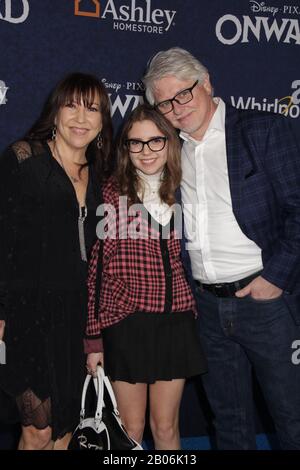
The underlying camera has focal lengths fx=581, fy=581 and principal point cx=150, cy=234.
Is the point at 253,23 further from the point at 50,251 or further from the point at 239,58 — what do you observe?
the point at 50,251

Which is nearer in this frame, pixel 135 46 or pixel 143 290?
pixel 143 290

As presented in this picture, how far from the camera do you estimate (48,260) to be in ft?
7.52

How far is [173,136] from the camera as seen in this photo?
2500 millimetres

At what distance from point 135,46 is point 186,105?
0.89 metres

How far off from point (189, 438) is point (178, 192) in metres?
1.79

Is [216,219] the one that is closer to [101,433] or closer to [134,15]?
[101,433]

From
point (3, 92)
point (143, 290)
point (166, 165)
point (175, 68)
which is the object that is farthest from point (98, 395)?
point (3, 92)

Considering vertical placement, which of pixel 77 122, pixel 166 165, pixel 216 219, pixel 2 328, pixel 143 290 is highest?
pixel 77 122

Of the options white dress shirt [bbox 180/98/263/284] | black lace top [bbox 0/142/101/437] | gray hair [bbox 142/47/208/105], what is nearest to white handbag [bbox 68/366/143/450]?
black lace top [bbox 0/142/101/437]

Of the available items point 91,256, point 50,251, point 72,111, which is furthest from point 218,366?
point 72,111

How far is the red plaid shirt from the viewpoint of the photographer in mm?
2400

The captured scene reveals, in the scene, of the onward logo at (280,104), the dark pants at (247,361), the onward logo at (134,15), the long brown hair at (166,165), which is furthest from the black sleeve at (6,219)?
the onward logo at (280,104)

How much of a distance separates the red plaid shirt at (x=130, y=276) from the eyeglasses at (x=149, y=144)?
22 centimetres

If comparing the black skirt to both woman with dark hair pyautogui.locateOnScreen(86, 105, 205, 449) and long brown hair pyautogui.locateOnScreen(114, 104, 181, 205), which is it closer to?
woman with dark hair pyautogui.locateOnScreen(86, 105, 205, 449)
